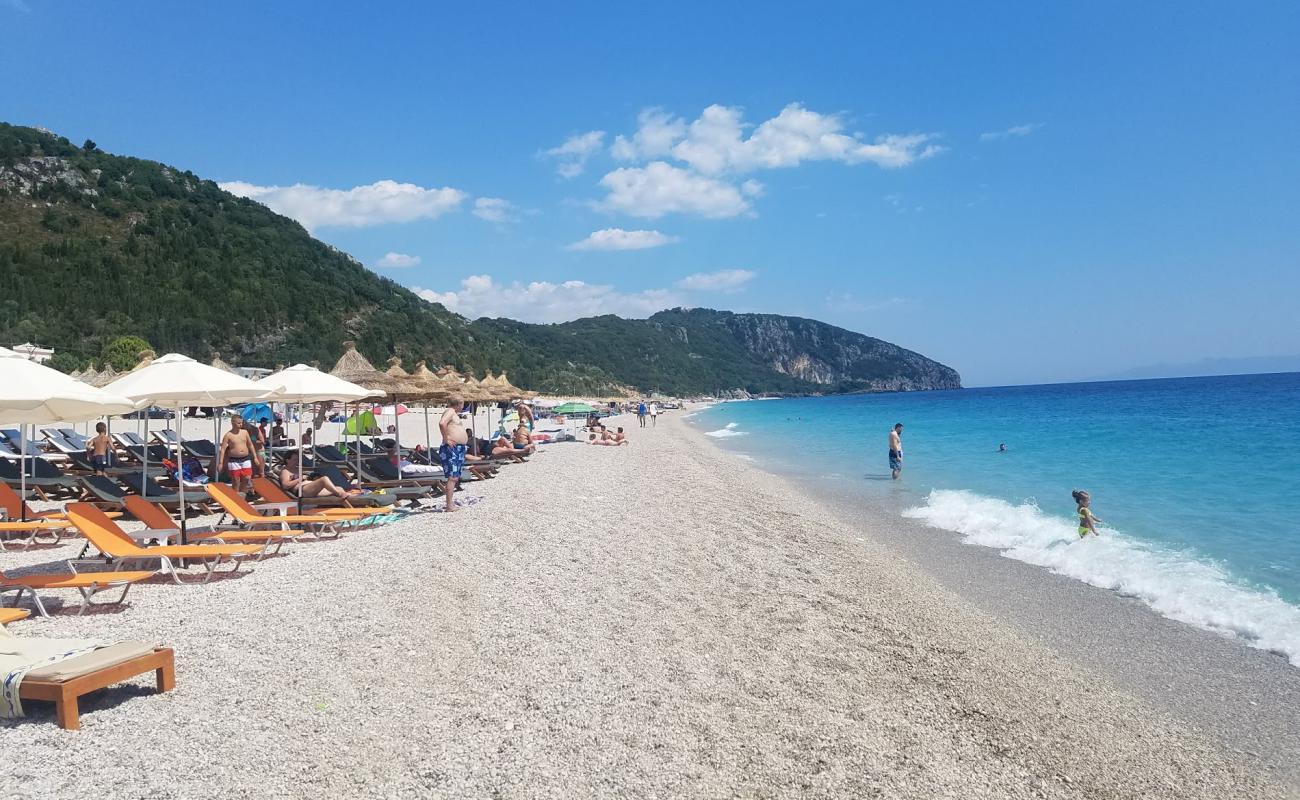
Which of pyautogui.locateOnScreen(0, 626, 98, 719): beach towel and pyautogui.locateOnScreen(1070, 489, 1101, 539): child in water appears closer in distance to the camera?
pyautogui.locateOnScreen(0, 626, 98, 719): beach towel

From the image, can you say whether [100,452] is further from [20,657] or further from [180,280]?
[180,280]

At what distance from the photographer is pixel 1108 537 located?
393 inches

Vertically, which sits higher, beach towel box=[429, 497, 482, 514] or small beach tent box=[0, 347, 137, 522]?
small beach tent box=[0, 347, 137, 522]

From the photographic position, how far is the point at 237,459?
962 centimetres

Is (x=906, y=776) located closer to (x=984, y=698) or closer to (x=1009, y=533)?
(x=984, y=698)

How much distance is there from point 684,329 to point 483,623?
172 meters

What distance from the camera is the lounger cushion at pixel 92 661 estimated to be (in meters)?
3.59

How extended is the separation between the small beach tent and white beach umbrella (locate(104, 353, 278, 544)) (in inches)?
44.5

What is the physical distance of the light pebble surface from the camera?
3332 mm

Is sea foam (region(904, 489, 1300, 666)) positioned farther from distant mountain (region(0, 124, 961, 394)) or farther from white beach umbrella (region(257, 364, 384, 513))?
distant mountain (region(0, 124, 961, 394))

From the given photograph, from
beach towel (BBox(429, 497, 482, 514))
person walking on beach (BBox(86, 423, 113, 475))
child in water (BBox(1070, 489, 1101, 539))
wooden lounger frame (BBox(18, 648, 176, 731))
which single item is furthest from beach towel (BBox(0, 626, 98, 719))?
child in water (BBox(1070, 489, 1101, 539))

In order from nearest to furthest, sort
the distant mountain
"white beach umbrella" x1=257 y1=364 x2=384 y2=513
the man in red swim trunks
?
the man in red swim trunks
"white beach umbrella" x1=257 y1=364 x2=384 y2=513
the distant mountain

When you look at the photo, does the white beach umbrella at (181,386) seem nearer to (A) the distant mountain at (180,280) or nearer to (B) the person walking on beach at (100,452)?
(B) the person walking on beach at (100,452)

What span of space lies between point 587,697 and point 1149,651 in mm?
4357
